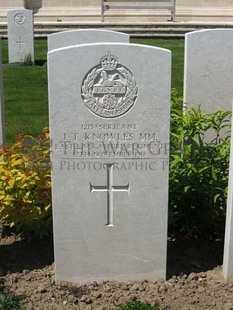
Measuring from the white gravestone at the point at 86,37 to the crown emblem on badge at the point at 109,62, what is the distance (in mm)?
1109

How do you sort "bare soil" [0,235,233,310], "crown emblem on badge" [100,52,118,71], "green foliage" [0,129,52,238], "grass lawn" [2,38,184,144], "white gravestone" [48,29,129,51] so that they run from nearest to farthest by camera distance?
"crown emblem on badge" [100,52,118,71], "bare soil" [0,235,233,310], "green foliage" [0,129,52,238], "white gravestone" [48,29,129,51], "grass lawn" [2,38,184,144]

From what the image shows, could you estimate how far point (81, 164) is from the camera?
350cm

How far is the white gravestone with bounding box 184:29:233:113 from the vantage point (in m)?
4.55

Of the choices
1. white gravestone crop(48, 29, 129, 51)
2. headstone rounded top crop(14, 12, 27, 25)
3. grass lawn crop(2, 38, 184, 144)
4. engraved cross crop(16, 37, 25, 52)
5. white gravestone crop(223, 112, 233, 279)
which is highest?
headstone rounded top crop(14, 12, 27, 25)

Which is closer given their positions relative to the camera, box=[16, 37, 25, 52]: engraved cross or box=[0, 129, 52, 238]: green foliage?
box=[0, 129, 52, 238]: green foliage

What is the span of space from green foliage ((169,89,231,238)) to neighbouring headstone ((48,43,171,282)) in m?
0.46

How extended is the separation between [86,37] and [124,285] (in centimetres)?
208

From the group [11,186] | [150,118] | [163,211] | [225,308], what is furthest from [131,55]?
[225,308]

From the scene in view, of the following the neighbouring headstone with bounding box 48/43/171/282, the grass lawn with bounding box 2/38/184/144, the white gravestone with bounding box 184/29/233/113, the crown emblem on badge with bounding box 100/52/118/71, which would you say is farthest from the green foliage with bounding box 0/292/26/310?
the grass lawn with bounding box 2/38/184/144

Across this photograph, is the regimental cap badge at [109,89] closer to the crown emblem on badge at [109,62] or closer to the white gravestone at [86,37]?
the crown emblem on badge at [109,62]

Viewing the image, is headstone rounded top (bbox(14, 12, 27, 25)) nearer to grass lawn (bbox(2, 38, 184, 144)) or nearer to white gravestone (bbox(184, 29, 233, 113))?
grass lawn (bbox(2, 38, 184, 144))

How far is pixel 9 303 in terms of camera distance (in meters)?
3.37

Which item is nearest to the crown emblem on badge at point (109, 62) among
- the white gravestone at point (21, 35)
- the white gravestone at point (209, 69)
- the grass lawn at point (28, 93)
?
the white gravestone at point (209, 69)

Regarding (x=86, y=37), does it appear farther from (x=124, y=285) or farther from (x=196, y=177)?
(x=124, y=285)
